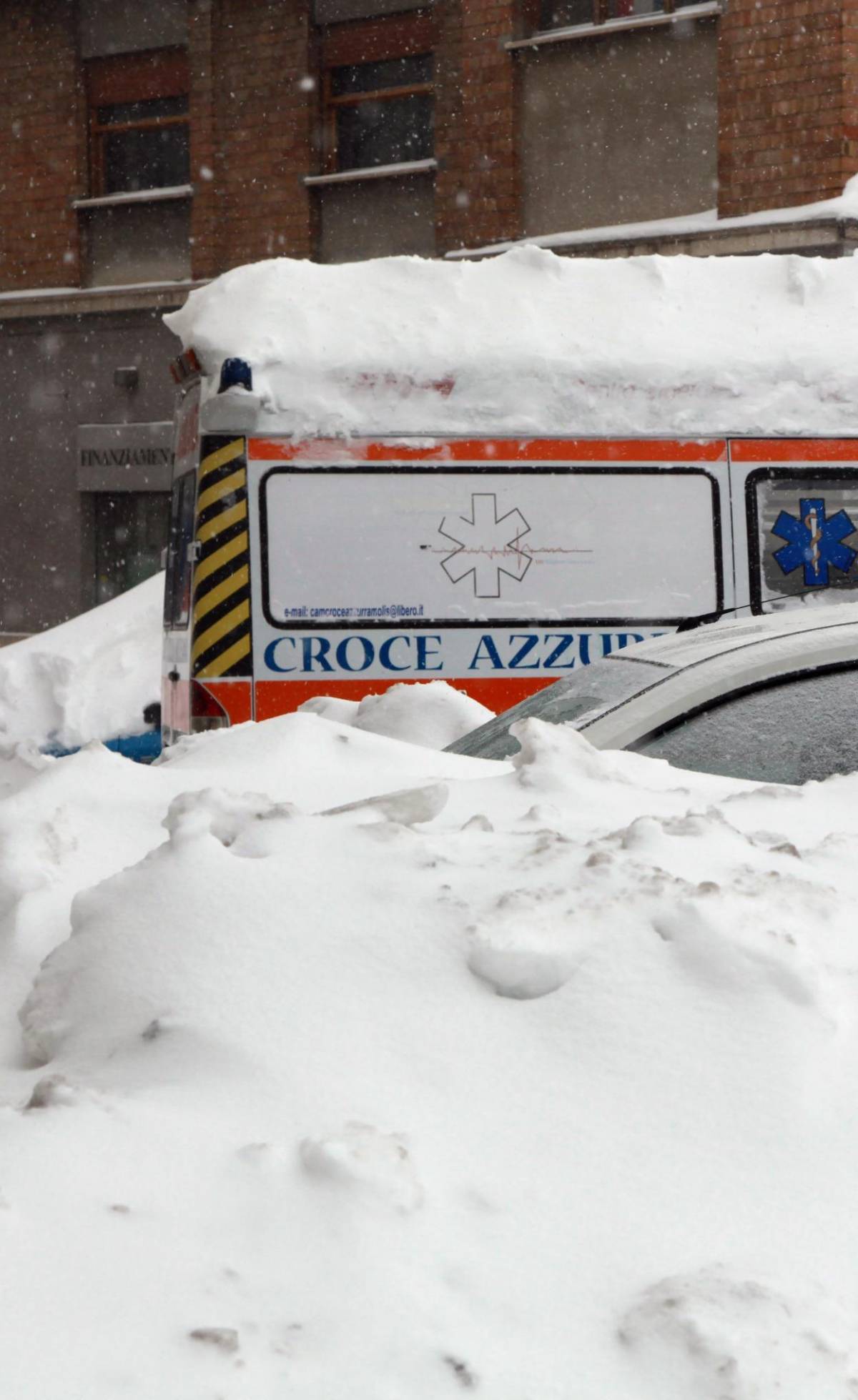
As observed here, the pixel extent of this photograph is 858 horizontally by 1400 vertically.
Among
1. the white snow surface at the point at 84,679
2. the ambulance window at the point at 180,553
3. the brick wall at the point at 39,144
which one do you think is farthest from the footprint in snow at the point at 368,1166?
the brick wall at the point at 39,144

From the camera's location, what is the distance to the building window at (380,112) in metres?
15.4

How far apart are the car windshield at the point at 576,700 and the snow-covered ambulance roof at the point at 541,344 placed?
7.91ft

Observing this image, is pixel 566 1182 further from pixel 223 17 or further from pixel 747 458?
pixel 223 17

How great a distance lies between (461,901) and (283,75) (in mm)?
15147

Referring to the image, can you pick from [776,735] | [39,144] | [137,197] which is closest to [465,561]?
[776,735]

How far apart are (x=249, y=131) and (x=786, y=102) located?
5573 millimetres

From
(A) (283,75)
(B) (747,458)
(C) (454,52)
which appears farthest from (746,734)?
Answer: (A) (283,75)

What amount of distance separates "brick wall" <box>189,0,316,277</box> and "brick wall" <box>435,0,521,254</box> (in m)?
1.54

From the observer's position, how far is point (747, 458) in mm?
6859

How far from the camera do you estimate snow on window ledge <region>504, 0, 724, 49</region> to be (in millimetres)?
13227

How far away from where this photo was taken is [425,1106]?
1805 mm

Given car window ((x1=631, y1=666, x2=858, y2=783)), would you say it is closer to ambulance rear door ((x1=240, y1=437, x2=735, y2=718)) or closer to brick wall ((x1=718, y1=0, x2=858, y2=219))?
ambulance rear door ((x1=240, y1=437, x2=735, y2=718))

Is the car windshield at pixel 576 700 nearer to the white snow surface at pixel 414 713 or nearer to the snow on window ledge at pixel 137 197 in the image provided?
the white snow surface at pixel 414 713

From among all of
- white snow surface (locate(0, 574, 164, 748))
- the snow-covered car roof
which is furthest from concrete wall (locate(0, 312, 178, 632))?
the snow-covered car roof
